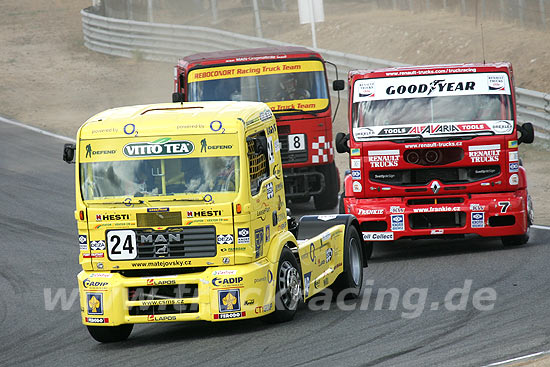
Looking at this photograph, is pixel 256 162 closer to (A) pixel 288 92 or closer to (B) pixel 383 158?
(B) pixel 383 158

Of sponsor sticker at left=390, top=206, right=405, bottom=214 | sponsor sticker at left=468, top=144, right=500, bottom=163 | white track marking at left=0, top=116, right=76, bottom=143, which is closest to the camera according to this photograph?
sponsor sticker at left=468, top=144, right=500, bottom=163

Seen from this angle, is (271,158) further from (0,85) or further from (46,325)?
(0,85)

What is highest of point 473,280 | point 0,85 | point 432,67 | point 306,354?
point 432,67

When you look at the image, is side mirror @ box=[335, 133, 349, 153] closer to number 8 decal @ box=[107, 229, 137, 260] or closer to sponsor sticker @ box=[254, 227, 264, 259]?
sponsor sticker @ box=[254, 227, 264, 259]

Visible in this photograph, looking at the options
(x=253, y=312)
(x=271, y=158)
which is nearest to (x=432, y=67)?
(x=271, y=158)

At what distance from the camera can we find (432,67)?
14.7 m

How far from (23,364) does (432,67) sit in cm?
723

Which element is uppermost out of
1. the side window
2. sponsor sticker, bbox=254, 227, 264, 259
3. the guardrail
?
the side window

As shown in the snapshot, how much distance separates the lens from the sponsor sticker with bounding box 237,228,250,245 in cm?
1018

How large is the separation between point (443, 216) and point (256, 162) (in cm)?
462

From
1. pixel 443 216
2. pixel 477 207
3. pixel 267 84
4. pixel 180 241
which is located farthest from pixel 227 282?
pixel 267 84

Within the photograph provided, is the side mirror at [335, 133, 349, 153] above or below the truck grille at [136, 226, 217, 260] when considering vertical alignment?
below

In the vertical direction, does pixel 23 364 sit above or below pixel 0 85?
above

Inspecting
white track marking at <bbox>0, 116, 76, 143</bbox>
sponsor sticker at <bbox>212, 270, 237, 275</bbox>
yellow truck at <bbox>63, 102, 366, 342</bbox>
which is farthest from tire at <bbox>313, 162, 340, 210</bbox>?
white track marking at <bbox>0, 116, 76, 143</bbox>
